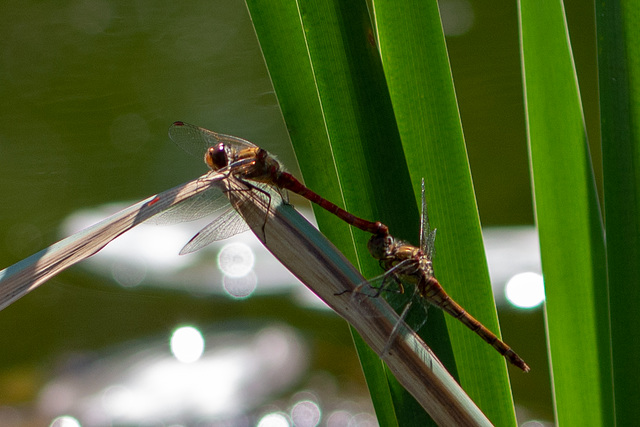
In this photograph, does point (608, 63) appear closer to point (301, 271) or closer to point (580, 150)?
point (580, 150)

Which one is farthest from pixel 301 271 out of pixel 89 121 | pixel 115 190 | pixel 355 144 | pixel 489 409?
pixel 89 121

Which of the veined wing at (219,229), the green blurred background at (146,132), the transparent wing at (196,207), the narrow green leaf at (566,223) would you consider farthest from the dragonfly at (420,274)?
the green blurred background at (146,132)

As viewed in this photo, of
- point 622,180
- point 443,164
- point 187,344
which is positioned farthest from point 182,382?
point 622,180

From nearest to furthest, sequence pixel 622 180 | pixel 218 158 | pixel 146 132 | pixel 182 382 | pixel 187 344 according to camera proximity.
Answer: pixel 622 180 → pixel 218 158 → pixel 182 382 → pixel 187 344 → pixel 146 132

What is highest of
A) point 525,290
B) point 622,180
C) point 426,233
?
point 525,290

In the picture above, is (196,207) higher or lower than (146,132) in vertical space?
lower

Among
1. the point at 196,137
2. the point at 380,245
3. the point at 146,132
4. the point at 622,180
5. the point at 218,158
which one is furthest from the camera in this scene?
the point at 146,132

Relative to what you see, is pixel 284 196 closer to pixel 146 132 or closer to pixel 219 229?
pixel 219 229
